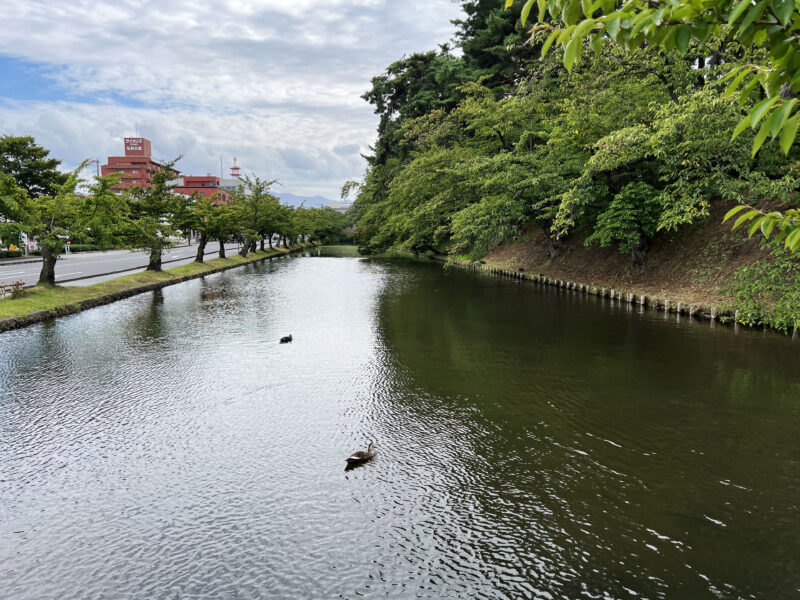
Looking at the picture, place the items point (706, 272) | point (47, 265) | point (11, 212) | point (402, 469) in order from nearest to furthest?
point (402, 469) → point (11, 212) → point (706, 272) → point (47, 265)

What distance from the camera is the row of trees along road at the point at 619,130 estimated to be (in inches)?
74.9

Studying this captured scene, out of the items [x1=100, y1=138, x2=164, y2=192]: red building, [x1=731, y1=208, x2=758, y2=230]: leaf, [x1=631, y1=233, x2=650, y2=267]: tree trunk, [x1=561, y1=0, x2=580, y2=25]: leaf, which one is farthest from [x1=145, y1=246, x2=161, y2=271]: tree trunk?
[x1=100, y1=138, x2=164, y2=192]: red building

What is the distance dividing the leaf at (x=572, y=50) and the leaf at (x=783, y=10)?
2.04 ft

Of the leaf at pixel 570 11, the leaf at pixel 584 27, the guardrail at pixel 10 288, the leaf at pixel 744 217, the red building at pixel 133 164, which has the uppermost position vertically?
the red building at pixel 133 164

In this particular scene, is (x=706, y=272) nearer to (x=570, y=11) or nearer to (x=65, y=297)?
(x=570, y=11)

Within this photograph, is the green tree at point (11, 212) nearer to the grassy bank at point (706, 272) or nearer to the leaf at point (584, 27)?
the leaf at point (584, 27)

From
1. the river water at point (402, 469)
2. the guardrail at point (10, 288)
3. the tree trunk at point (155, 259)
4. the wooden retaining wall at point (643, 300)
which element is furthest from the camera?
the tree trunk at point (155, 259)

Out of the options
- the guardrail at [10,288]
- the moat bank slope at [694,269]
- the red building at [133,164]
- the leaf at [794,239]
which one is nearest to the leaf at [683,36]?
the leaf at [794,239]

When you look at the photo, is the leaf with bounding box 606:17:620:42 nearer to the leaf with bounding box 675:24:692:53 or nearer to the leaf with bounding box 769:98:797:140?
the leaf with bounding box 675:24:692:53

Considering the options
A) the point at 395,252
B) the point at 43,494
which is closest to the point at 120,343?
the point at 43,494

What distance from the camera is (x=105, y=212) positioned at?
18422mm

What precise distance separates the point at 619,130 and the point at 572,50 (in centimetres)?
1726

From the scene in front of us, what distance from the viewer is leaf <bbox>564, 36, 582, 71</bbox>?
6.20 ft

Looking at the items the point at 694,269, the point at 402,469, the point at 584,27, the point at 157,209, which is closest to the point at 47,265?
the point at 157,209
